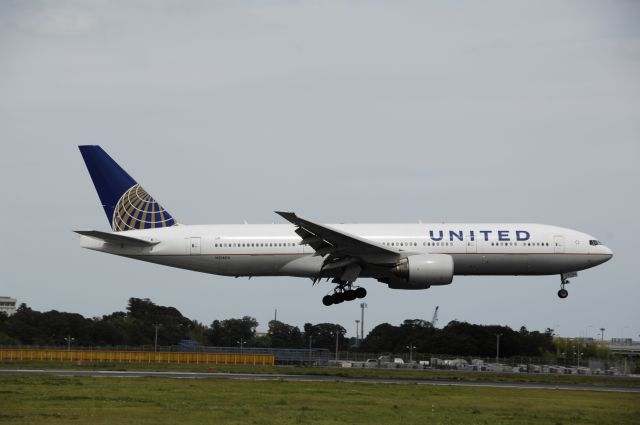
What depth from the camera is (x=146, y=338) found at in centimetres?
9181

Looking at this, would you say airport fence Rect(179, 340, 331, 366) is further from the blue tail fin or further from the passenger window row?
the passenger window row

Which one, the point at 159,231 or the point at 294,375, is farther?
the point at 159,231

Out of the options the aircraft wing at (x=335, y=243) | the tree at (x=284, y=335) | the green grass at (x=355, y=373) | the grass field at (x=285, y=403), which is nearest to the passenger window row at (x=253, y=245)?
the aircraft wing at (x=335, y=243)

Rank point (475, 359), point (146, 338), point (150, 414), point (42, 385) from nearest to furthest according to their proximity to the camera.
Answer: point (150, 414)
point (42, 385)
point (475, 359)
point (146, 338)

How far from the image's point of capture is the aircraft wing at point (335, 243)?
4341 centimetres

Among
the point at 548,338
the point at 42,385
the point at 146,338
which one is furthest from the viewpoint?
the point at 146,338

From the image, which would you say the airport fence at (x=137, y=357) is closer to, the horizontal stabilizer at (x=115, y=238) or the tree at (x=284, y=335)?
the horizontal stabilizer at (x=115, y=238)

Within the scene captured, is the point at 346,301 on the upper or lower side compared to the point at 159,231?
lower

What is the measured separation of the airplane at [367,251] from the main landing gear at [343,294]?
0.05m

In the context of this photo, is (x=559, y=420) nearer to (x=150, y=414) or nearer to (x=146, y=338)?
(x=150, y=414)

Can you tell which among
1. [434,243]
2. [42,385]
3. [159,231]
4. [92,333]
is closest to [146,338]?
[92,333]

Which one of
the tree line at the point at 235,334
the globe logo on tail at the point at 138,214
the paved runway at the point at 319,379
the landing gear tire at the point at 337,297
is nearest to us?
the paved runway at the point at 319,379

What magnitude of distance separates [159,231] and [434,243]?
13411 millimetres

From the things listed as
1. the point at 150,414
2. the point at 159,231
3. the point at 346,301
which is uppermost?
the point at 159,231
